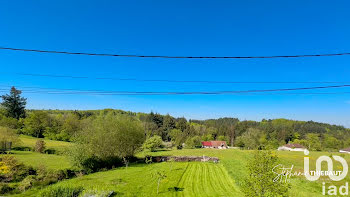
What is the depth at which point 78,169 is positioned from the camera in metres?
29.4

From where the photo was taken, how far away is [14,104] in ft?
242

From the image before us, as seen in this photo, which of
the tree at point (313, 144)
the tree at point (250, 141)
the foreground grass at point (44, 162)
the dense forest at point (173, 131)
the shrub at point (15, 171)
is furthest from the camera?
the tree at point (313, 144)

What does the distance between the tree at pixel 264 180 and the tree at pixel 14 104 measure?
91.3 m

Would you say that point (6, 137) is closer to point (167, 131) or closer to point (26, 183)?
point (26, 183)

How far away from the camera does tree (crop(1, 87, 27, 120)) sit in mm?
72062

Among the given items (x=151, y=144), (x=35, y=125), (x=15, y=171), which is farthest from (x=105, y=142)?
(x=35, y=125)

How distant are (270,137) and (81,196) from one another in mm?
114603

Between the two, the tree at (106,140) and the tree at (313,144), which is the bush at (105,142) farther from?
the tree at (313,144)

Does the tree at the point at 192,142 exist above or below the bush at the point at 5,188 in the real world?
below

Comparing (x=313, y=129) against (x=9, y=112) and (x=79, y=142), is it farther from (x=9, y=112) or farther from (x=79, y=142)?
(x=9, y=112)

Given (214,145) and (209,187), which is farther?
(214,145)

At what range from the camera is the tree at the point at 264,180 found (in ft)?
39.9

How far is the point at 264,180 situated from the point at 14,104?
9299 centimetres

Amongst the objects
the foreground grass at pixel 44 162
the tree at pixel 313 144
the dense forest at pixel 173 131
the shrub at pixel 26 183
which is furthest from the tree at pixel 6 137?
the tree at pixel 313 144
